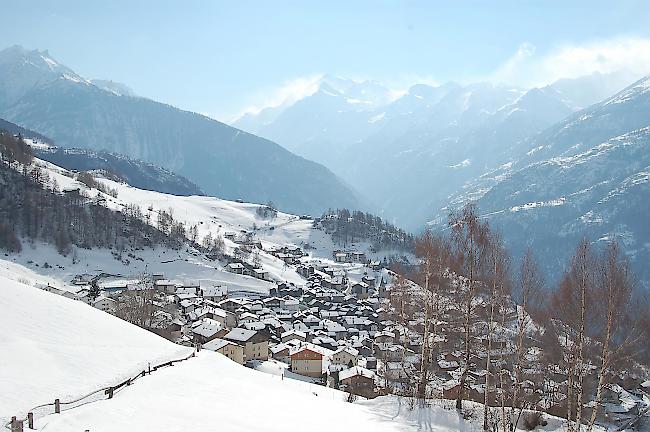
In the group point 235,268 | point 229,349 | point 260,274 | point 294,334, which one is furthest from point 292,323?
point 260,274

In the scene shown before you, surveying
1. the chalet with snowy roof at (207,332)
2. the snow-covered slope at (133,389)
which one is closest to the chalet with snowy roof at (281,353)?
the chalet with snowy roof at (207,332)

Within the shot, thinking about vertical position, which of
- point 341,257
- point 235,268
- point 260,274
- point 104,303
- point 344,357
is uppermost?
point 341,257

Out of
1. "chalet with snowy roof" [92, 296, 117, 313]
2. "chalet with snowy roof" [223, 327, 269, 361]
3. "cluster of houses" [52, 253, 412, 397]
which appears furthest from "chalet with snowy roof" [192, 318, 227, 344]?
"chalet with snowy roof" [92, 296, 117, 313]

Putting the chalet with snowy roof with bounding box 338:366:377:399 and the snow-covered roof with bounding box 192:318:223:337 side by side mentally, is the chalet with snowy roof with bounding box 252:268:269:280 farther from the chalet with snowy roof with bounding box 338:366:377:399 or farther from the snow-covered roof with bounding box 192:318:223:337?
the chalet with snowy roof with bounding box 338:366:377:399

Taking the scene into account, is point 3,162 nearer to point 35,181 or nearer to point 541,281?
point 35,181

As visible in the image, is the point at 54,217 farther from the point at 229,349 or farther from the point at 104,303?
the point at 229,349

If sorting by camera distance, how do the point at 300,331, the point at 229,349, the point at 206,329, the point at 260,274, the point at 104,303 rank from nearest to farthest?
1. the point at 229,349
2. the point at 206,329
3. the point at 104,303
4. the point at 300,331
5. the point at 260,274
